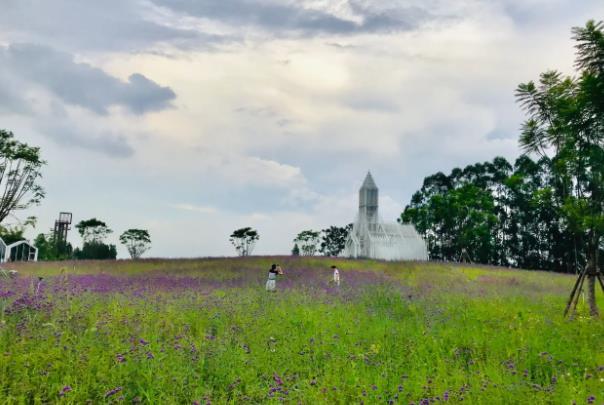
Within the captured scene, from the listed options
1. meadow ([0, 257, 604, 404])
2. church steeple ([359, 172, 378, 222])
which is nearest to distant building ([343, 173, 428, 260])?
church steeple ([359, 172, 378, 222])

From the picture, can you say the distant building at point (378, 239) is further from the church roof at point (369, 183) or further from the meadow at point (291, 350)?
the meadow at point (291, 350)

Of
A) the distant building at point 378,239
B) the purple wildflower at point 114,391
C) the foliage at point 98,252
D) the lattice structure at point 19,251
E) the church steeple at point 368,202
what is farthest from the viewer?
the church steeple at point 368,202

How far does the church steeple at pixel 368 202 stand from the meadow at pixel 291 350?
40635 mm

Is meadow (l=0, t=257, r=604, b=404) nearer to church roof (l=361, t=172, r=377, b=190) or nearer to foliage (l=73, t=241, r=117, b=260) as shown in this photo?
foliage (l=73, t=241, r=117, b=260)

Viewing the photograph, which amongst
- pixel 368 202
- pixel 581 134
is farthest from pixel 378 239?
pixel 581 134

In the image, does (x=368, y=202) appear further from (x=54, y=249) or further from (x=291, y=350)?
(x=291, y=350)

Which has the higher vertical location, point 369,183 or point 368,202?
point 369,183

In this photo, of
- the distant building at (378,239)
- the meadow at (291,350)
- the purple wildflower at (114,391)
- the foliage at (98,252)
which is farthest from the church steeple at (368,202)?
the purple wildflower at (114,391)

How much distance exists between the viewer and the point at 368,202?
55.6 meters

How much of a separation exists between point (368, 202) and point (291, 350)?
48321 mm

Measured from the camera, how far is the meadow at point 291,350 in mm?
5797

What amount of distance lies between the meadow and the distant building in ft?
121

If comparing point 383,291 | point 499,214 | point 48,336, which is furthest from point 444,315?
point 499,214

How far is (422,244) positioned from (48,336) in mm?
48874
